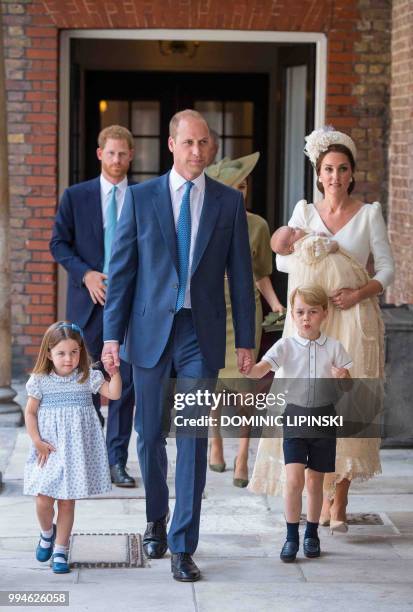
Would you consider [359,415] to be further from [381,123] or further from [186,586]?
[381,123]

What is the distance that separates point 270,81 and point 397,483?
675 cm

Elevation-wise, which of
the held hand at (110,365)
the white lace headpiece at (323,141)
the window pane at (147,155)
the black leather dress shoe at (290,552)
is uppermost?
the window pane at (147,155)

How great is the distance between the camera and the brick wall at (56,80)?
9406 millimetres

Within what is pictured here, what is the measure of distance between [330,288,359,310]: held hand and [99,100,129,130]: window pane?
7359 millimetres

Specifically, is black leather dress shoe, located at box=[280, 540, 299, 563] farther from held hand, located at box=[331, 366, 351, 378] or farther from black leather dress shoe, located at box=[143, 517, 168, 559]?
held hand, located at box=[331, 366, 351, 378]

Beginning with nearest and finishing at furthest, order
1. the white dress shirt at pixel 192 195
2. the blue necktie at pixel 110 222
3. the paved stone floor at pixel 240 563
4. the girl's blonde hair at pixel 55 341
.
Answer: the paved stone floor at pixel 240 563, the girl's blonde hair at pixel 55 341, the white dress shirt at pixel 192 195, the blue necktie at pixel 110 222

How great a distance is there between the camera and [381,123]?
9.57 metres

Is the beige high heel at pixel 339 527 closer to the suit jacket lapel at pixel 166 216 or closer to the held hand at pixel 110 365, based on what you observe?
the held hand at pixel 110 365

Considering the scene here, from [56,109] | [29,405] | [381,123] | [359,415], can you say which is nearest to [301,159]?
[381,123]

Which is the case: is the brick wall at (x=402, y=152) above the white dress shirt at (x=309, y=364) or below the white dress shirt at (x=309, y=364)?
above

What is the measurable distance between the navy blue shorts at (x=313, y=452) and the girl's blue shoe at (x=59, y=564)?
100 centimetres

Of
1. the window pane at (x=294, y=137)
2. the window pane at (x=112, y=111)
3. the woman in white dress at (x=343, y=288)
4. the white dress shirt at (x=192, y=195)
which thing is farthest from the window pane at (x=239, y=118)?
the white dress shirt at (x=192, y=195)

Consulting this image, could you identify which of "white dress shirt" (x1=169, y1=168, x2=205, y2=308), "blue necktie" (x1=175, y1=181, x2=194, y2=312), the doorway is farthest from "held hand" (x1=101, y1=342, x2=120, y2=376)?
the doorway

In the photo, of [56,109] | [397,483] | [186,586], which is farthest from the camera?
[56,109]
